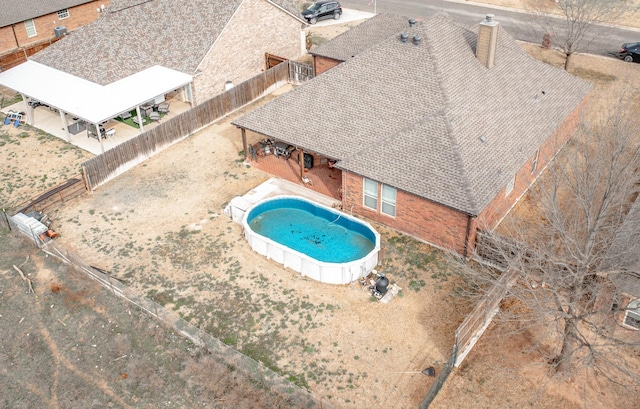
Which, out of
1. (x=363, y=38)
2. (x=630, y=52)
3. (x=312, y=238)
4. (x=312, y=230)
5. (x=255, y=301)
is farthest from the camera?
(x=630, y=52)

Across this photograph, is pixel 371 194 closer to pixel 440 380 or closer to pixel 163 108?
pixel 440 380

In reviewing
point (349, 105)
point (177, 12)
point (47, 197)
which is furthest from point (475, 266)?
point (177, 12)

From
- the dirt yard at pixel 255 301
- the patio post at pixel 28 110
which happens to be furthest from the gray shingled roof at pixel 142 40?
the dirt yard at pixel 255 301

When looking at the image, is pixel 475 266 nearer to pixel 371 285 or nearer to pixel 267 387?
pixel 371 285

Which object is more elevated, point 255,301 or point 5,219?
point 5,219

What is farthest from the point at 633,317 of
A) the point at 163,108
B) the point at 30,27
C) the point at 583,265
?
the point at 30,27

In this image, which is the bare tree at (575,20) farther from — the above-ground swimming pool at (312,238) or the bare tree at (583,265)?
the above-ground swimming pool at (312,238)
